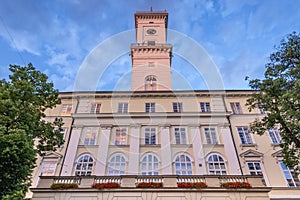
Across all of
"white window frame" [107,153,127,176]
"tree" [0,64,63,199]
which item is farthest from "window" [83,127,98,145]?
"tree" [0,64,63,199]

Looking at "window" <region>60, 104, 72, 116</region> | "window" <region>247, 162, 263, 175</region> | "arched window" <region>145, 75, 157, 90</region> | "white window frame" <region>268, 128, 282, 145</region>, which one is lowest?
"window" <region>247, 162, 263, 175</region>

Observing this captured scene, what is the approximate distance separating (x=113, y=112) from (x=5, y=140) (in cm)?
1363

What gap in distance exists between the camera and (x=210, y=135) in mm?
22969

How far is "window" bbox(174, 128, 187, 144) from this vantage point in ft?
73.9

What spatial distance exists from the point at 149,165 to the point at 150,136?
335 cm

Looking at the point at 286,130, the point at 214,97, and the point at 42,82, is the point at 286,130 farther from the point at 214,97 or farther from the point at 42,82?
the point at 42,82

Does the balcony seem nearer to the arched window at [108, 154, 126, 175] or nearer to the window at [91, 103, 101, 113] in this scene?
the arched window at [108, 154, 126, 175]

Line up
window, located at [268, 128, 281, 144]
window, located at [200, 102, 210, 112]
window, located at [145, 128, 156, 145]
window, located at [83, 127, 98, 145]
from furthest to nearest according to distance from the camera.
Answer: window, located at [200, 102, 210, 112] < window, located at [83, 127, 98, 145] < window, located at [145, 128, 156, 145] < window, located at [268, 128, 281, 144]

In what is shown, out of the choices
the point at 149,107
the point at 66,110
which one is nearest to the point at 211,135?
the point at 149,107

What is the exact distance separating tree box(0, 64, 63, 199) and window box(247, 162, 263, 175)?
18.1 m

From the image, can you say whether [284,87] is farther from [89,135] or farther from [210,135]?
[89,135]

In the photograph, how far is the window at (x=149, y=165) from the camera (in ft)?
66.7

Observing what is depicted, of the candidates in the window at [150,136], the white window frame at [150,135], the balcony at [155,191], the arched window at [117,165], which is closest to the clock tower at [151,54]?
the white window frame at [150,135]

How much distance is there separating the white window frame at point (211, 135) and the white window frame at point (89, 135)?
1225 centimetres
